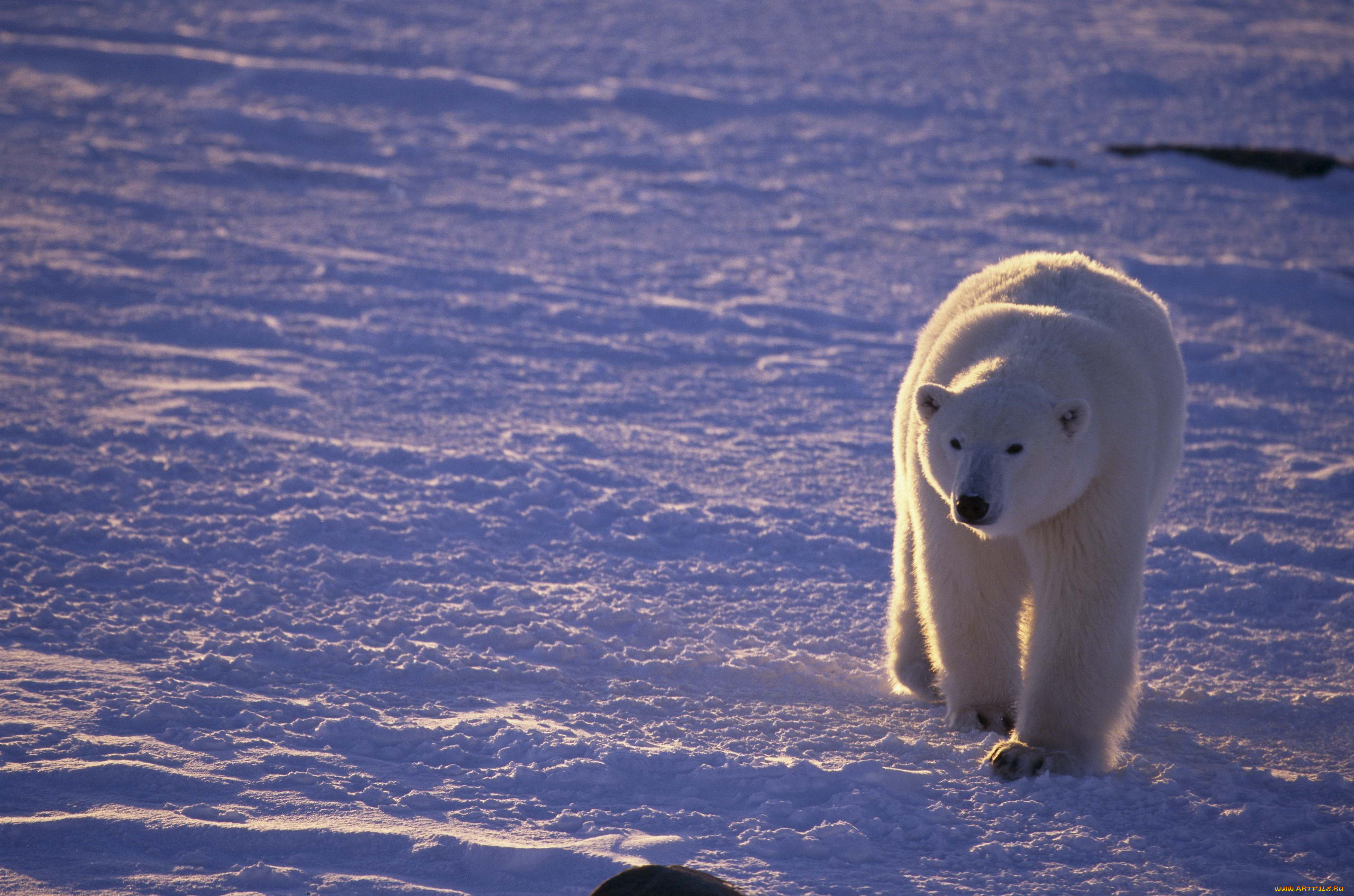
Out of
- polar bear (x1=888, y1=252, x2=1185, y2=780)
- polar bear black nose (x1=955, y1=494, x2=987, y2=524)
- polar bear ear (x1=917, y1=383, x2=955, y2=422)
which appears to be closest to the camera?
polar bear black nose (x1=955, y1=494, x2=987, y2=524)

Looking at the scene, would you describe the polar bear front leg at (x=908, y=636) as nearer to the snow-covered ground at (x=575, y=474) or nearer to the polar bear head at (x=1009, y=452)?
the snow-covered ground at (x=575, y=474)

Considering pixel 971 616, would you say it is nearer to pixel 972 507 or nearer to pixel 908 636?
pixel 908 636

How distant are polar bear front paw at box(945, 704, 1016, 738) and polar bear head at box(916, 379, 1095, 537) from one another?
0.70m

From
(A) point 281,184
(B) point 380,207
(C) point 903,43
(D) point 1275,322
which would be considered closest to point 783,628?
(D) point 1275,322

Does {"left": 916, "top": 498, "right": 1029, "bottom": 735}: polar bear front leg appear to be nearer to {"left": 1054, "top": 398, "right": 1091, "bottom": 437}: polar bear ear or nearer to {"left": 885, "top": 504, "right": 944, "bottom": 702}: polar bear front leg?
{"left": 885, "top": 504, "right": 944, "bottom": 702}: polar bear front leg

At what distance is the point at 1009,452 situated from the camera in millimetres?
2768

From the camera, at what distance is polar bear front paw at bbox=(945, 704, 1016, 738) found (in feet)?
10.9

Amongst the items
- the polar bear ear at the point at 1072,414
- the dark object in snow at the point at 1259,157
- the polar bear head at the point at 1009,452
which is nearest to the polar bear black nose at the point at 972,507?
the polar bear head at the point at 1009,452

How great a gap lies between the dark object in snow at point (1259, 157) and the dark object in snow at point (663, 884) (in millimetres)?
10051

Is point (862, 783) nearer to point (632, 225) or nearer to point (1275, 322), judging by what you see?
point (1275, 322)

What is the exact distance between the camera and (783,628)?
3.96m

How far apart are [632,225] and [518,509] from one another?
4611mm

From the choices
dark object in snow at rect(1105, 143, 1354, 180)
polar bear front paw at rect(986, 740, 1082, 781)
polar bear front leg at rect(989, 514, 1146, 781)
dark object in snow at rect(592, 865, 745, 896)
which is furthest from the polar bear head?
dark object in snow at rect(1105, 143, 1354, 180)

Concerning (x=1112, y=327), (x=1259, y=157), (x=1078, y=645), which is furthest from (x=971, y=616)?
(x=1259, y=157)
